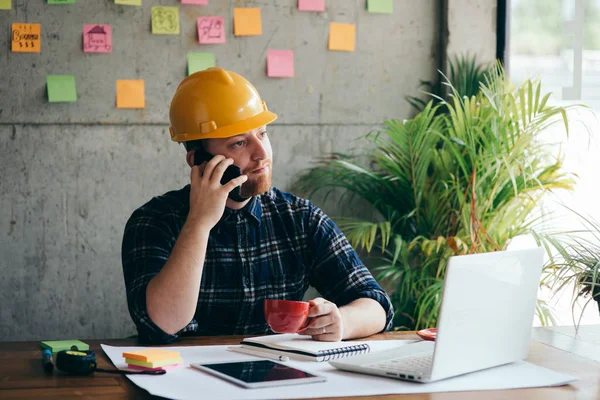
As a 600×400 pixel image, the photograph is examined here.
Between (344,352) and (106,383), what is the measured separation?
48 centimetres

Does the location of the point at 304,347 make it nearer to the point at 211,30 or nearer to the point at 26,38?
the point at 211,30

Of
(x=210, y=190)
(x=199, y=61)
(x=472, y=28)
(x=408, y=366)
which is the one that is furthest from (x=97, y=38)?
(x=408, y=366)

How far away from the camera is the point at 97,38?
3.08m

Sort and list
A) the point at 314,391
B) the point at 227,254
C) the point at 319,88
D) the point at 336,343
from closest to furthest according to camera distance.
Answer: the point at 314,391, the point at 336,343, the point at 227,254, the point at 319,88

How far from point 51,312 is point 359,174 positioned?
139cm

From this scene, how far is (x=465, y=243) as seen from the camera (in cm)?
292

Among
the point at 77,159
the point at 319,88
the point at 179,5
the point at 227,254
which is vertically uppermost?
the point at 179,5

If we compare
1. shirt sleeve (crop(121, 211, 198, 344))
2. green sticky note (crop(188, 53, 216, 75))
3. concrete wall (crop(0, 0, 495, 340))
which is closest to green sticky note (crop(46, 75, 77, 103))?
concrete wall (crop(0, 0, 495, 340))

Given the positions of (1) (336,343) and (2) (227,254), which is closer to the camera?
(1) (336,343)

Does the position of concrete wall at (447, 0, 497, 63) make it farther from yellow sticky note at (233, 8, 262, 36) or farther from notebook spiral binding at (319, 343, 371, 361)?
notebook spiral binding at (319, 343, 371, 361)

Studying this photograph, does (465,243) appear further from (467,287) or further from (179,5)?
(467,287)

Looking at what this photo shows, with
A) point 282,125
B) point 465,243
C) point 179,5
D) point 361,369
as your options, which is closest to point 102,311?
point 282,125

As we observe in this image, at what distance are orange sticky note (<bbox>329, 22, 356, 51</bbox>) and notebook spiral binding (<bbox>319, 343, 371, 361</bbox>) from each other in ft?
6.54

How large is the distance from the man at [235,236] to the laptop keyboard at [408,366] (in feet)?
1.10
